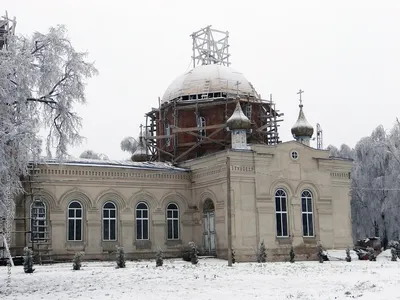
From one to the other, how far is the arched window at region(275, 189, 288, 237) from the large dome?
23.3 feet

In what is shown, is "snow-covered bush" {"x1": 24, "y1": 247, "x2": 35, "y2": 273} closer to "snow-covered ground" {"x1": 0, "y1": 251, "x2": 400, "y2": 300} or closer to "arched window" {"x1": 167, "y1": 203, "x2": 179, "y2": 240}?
"snow-covered ground" {"x1": 0, "y1": 251, "x2": 400, "y2": 300}

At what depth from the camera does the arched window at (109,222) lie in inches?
1052

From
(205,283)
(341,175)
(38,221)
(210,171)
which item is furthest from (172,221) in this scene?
(205,283)

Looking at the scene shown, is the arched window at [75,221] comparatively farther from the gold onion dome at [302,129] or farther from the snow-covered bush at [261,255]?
the gold onion dome at [302,129]

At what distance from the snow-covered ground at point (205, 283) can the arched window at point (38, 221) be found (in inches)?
138

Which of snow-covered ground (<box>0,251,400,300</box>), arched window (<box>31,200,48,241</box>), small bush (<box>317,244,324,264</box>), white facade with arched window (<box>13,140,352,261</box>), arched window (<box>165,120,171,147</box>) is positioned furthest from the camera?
arched window (<box>165,120,171,147</box>)

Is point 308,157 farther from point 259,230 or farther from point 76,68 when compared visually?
point 76,68

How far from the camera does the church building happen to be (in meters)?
25.4

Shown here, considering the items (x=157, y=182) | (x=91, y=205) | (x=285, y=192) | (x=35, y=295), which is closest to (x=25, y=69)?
(x=35, y=295)

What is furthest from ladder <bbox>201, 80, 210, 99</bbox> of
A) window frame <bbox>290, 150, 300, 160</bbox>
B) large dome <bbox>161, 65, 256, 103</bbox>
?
window frame <bbox>290, 150, 300, 160</bbox>

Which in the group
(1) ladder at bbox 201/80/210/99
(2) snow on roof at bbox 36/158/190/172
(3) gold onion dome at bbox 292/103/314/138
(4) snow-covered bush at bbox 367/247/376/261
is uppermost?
(1) ladder at bbox 201/80/210/99

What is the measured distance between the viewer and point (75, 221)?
85.1ft

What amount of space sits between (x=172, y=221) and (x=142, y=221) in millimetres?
1684

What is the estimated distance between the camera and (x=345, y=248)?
2955 cm
